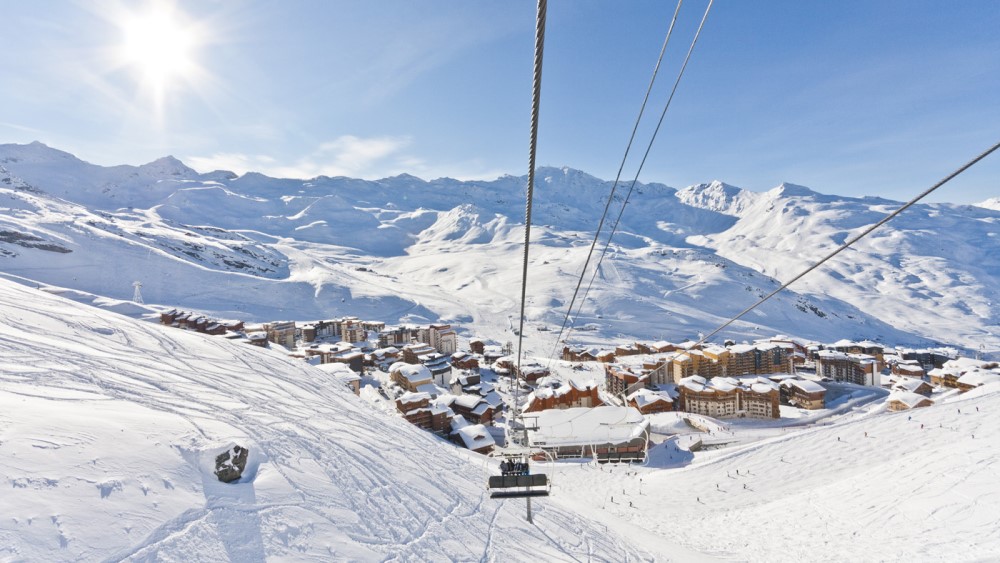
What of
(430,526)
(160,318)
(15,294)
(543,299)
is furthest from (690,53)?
(543,299)

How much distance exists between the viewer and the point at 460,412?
32.6m

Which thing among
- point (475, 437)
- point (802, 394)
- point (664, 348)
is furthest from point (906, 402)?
point (475, 437)

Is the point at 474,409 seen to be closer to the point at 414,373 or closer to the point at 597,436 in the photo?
the point at 414,373

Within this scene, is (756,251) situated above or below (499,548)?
above

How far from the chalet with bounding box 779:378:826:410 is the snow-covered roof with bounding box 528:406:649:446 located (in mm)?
17543

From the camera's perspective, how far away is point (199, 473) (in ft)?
18.2

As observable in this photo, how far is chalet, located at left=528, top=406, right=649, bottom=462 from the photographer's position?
86.2ft

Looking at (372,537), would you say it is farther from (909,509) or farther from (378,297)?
(378,297)

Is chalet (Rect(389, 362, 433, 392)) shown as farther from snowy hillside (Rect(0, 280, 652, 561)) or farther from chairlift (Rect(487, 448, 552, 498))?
chairlift (Rect(487, 448, 552, 498))

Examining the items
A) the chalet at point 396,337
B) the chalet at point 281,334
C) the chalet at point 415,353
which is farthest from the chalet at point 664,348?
the chalet at point 281,334

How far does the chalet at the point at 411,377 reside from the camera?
118 feet

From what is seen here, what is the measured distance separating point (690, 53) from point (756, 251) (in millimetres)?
229483

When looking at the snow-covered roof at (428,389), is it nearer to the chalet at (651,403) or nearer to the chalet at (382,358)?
the chalet at (382,358)

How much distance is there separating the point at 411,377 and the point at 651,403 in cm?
2068
